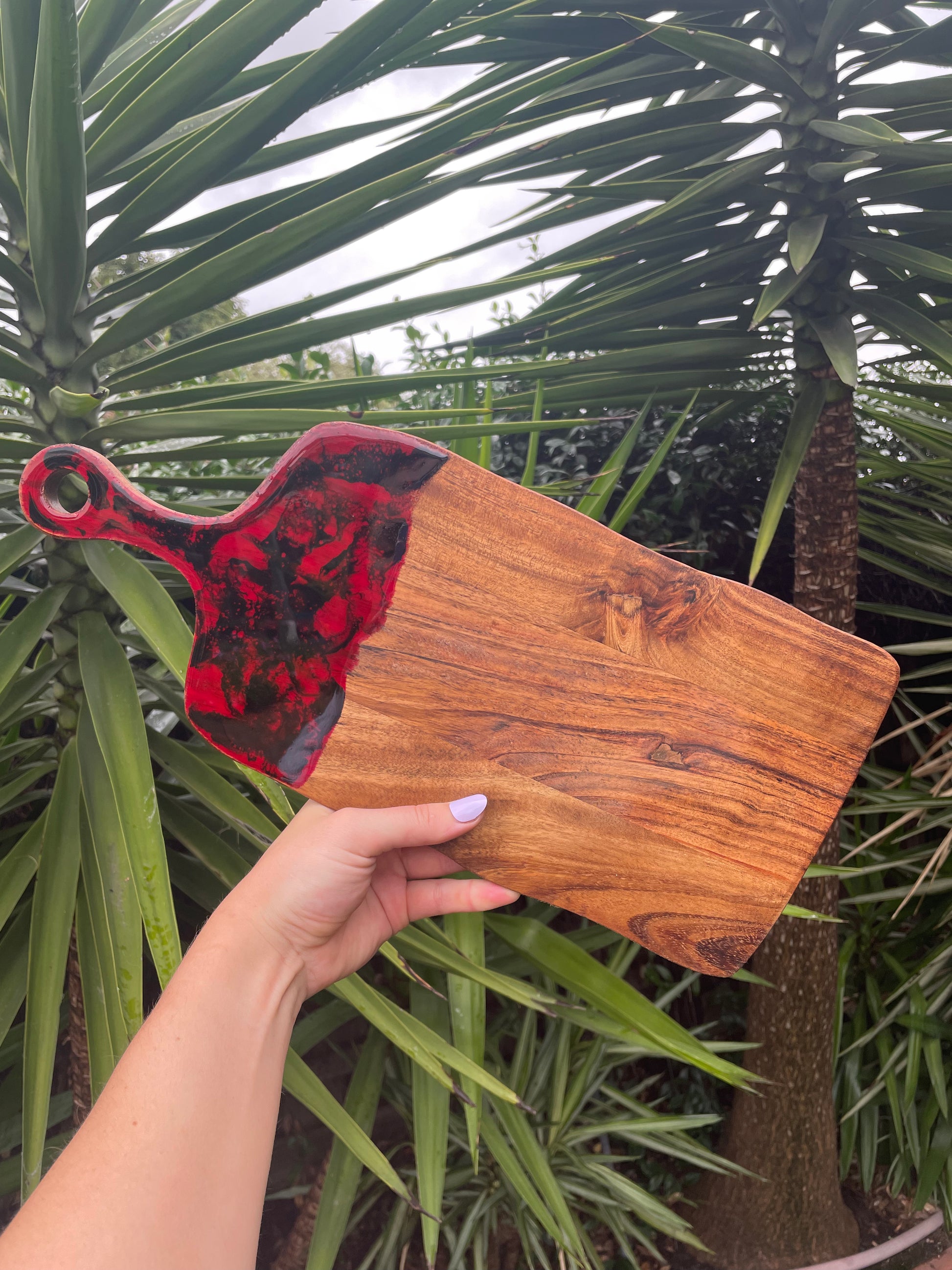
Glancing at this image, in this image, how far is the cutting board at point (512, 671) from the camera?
23.5 inches

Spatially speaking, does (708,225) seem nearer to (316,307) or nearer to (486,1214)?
(316,307)

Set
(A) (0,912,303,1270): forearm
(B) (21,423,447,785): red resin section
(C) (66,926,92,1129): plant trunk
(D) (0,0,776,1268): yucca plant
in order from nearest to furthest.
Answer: (A) (0,912,303,1270): forearm < (B) (21,423,447,785): red resin section < (D) (0,0,776,1268): yucca plant < (C) (66,926,92,1129): plant trunk

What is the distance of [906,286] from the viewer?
1.12 metres

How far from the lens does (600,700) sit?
0.62 meters

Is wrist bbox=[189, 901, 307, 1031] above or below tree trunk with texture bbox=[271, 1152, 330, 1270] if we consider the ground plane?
above

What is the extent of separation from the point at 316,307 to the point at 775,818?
0.72 m

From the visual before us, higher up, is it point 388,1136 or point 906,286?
point 906,286

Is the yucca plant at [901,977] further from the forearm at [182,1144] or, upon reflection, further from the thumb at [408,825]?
the forearm at [182,1144]

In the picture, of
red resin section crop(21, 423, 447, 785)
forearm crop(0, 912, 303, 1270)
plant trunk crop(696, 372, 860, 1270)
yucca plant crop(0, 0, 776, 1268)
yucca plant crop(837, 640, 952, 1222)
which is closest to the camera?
forearm crop(0, 912, 303, 1270)

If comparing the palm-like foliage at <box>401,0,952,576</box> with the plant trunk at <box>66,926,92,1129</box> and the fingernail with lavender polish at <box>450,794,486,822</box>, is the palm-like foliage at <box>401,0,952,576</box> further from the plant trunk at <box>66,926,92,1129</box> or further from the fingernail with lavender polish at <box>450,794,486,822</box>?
the plant trunk at <box>66,926,92,1129</box>

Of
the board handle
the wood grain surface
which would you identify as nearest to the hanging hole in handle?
the board handle

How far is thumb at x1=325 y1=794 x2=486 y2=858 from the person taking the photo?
608 mm

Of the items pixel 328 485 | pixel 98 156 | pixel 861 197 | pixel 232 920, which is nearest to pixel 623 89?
pixel 861 197

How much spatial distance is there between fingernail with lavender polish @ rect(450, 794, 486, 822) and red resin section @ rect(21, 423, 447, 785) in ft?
0.40
